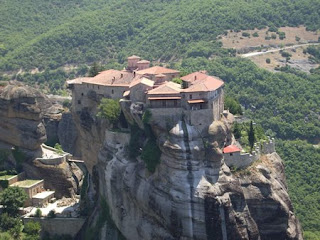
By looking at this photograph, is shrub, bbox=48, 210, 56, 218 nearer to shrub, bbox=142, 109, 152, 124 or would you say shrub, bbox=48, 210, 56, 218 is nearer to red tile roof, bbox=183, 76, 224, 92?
shrub, bbox=142, 109, 152, 124

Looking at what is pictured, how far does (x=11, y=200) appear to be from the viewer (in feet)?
248

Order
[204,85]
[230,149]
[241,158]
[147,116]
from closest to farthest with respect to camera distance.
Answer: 1. [147,116]
2. [204,85]
3. [230,149]
4. [241,158]

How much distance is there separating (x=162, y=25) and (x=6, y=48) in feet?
136

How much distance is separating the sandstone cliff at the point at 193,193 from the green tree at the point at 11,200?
12318mm

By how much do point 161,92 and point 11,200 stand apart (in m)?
23.8

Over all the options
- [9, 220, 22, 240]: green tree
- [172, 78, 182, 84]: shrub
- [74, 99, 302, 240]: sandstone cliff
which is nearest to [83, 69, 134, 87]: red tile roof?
[172, 78, 182, 84]: shrub

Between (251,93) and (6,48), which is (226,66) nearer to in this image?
(251,93)

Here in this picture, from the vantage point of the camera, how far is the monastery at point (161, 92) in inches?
2453

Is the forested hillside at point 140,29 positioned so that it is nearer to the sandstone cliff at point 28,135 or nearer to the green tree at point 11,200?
the sandstone cliff at point 28,135

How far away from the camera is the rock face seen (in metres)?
82.1

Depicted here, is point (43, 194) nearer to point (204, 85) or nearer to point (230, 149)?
point (230, 149)

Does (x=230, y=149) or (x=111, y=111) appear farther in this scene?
(x=111, y=111)

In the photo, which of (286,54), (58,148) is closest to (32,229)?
(58,148)

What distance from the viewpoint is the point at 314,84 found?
12638cm
